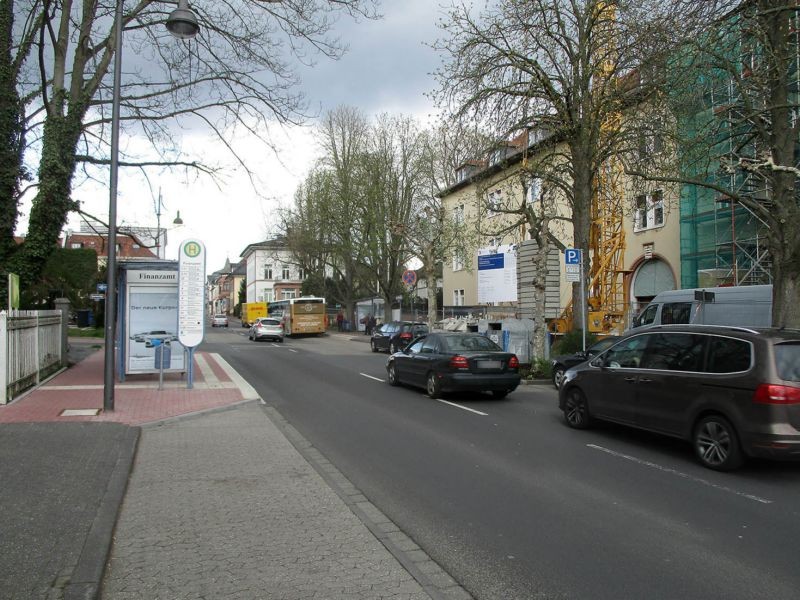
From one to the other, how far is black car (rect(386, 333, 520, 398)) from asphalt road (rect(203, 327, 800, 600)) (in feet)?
5.65

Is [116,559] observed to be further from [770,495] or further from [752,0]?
[752,0]

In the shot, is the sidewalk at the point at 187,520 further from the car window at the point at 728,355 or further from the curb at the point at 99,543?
the car window at the point at 728,355

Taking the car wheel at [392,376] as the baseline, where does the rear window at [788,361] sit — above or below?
above

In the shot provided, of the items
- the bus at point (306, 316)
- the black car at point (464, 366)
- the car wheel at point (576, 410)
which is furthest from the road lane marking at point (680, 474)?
the bus at point (306, 316)

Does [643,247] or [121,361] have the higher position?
[643,247]

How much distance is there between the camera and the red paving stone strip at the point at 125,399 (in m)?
9.72

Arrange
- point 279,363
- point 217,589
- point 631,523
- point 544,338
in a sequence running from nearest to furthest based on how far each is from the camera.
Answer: point 217,589
point 631,523
point 544,338
point 279,363

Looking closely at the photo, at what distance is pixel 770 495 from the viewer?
20.0 ft

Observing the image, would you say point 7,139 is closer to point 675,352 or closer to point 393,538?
point 393,538

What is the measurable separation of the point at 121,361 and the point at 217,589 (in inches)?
470

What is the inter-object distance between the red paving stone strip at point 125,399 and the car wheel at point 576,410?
5.95 meters

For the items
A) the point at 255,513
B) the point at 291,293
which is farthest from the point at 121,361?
the point at 291,293

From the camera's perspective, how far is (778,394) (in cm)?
652

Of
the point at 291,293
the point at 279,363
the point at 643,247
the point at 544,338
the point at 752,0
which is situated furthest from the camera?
the point at 291,293
